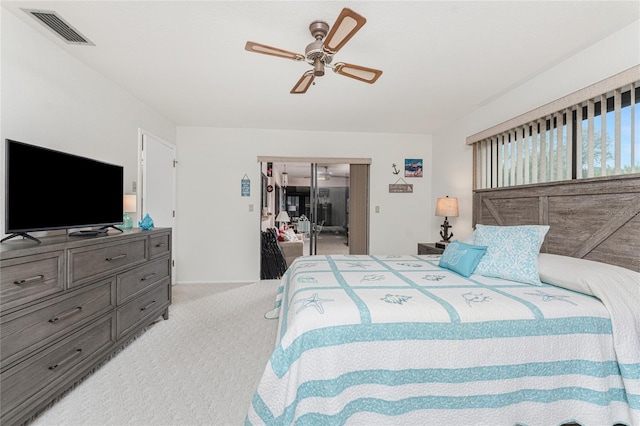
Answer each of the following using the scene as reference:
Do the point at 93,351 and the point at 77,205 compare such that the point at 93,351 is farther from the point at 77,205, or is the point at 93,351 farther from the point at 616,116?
the point at 616,116

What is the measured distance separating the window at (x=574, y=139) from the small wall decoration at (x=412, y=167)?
4.95ft

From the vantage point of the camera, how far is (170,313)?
3111 mm

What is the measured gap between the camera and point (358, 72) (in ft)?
6.73

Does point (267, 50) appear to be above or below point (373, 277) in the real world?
above

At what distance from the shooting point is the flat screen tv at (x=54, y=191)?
156 centimetres

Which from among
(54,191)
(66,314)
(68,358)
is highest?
(54,191)

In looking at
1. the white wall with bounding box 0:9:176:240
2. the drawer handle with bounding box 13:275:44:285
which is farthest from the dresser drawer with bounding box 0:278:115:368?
the white wall with bounding box 0:9:176:240

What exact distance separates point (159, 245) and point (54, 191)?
108 centimetres

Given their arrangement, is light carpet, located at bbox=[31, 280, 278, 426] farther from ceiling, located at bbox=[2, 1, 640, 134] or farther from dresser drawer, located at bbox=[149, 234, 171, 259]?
ceiling, located at bbox=[2, 1, 640, 134]

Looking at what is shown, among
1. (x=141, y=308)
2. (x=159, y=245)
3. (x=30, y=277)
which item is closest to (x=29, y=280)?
(x=30, y=277)

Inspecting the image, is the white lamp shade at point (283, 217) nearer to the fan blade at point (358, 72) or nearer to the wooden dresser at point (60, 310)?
the wooden dresser at point (60, 310)

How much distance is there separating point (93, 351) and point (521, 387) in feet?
8.62

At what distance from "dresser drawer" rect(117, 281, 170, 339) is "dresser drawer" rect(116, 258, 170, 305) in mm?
73

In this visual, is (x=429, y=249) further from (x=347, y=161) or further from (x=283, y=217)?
(x=283, y=217)
